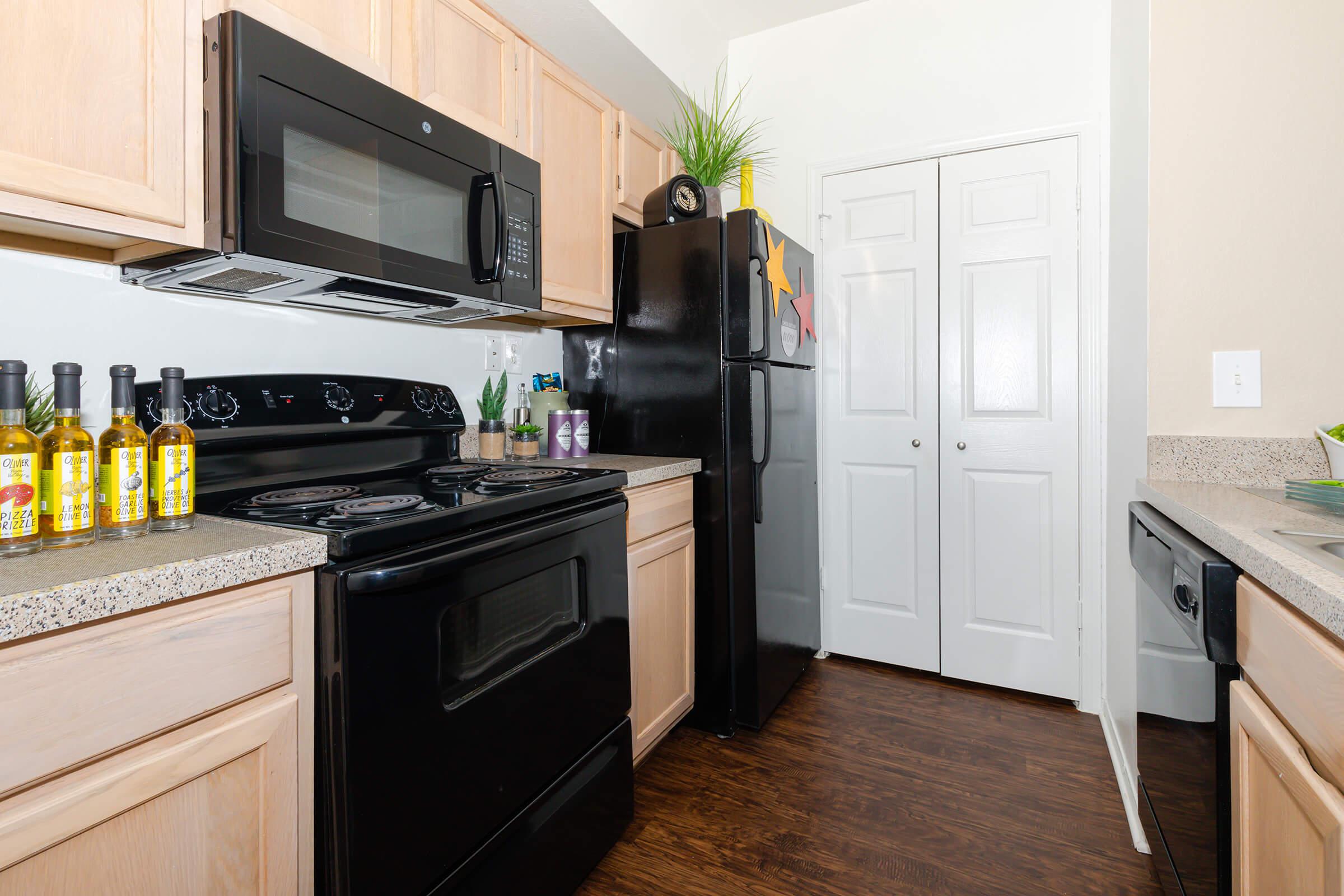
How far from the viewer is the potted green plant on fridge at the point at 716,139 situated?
2.48 metres

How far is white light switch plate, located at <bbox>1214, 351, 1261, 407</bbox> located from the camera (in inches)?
58.1

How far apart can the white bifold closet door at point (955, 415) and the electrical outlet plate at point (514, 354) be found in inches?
49.0

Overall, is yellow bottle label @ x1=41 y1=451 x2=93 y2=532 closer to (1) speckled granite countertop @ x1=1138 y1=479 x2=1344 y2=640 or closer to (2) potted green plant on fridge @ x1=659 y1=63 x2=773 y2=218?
(1) speckled granite countertop @ x1=1138 y1=479 x2=1344 y2=640

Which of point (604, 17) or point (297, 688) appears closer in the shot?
point (297, 688)

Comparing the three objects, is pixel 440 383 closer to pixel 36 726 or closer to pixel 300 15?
pixel 300 15

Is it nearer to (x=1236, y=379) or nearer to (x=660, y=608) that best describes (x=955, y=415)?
(x=1236, y=379)

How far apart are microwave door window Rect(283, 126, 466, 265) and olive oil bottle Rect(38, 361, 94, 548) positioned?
0.46 m

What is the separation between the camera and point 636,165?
2354mm

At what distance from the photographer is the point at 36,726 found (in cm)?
68

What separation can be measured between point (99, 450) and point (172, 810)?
536 mm

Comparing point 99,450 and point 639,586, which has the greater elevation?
point 99,450

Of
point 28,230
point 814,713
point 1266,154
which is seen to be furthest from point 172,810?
point 1266,154

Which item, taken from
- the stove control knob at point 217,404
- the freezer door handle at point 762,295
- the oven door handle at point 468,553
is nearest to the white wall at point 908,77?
the freezer door handle at point 762,295

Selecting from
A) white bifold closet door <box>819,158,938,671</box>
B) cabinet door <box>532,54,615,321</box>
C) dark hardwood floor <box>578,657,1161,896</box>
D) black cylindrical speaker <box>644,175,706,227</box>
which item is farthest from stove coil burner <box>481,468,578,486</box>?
white bifold closet door <box>819,158,938,671</box>
